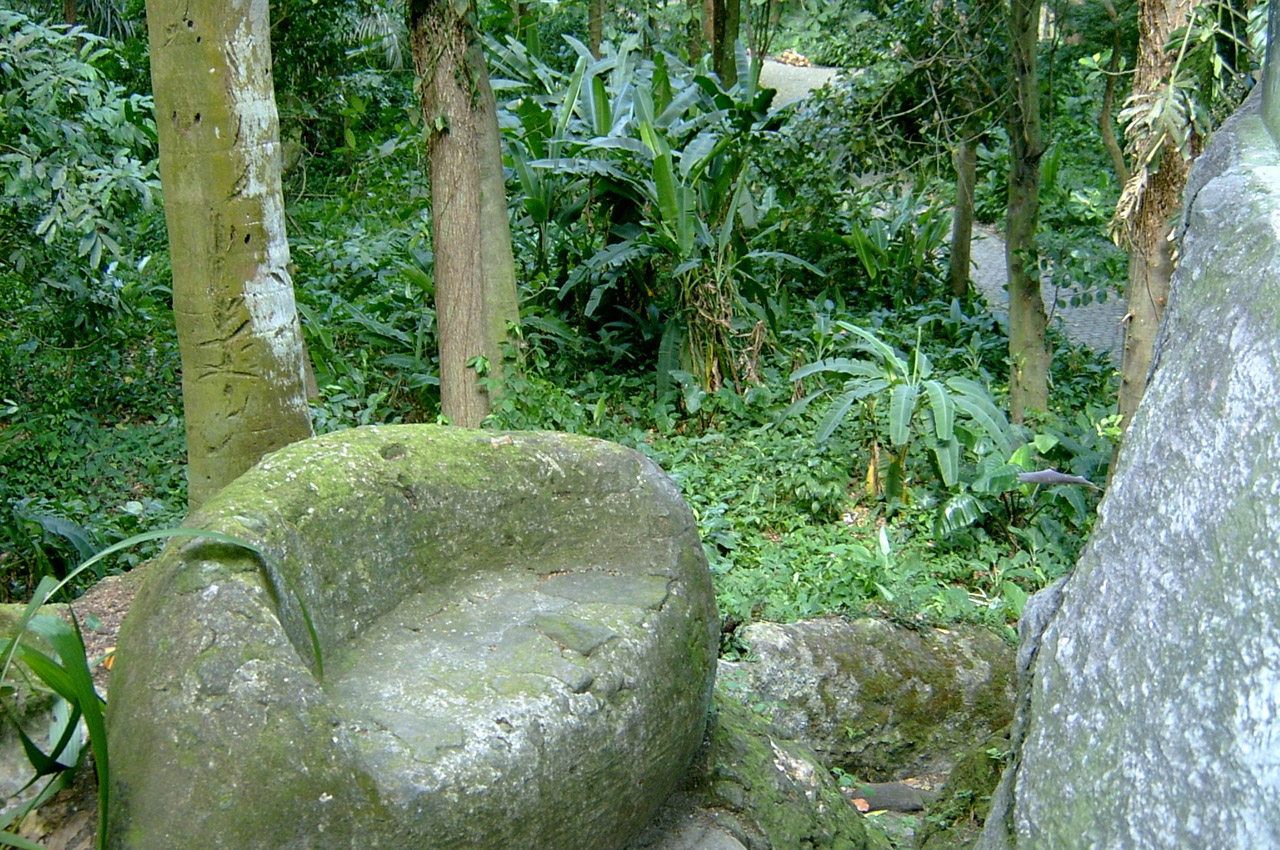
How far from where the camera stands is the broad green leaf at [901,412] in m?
5.53

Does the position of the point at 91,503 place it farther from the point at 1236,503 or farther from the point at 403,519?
the point at 1236,503

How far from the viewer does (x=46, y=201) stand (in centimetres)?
425

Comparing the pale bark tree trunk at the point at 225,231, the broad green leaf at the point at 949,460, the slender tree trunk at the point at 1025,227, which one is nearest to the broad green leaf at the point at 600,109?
the slender tree trunk at the point at 1025,227

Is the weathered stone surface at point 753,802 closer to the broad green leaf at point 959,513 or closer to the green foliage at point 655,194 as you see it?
the broad green leaf at point 959,513

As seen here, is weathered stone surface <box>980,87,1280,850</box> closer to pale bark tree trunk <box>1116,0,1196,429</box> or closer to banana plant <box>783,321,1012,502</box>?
pale bark tree trunk <box>1116,0,1196,429</box>

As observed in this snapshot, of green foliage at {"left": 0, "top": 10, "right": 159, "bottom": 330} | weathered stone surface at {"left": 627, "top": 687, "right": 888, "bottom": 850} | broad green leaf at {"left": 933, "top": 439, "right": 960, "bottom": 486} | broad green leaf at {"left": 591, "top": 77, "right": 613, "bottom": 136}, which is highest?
broad green leaf at {"left": 591, "top": 77, "right": 613, "bottom": 136}

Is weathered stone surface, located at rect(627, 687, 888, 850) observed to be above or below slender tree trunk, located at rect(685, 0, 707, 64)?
below

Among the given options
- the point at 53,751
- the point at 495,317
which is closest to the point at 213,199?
the point at 53,751

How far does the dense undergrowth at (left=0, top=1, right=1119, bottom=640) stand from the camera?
4918 millimetres

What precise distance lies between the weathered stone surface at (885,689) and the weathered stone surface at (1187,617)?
3162 millimetres

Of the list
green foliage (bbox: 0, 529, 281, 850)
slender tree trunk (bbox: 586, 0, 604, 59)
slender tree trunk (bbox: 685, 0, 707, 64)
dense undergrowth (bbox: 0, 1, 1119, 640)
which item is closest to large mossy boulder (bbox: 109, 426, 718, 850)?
green foliage (bbox: 0, 529, 281, 850)

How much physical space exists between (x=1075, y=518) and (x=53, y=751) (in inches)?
185

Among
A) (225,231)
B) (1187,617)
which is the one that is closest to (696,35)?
(225,231)

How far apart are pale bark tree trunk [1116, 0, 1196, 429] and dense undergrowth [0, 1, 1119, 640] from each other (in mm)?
501
